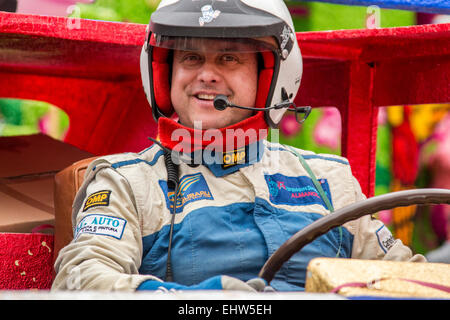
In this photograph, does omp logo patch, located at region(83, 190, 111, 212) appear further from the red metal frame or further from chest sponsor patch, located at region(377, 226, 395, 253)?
chest sponsor patch, located at region(377, 226, 395, 253)

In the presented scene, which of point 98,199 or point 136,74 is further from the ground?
point 136,74

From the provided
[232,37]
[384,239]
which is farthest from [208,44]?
[384,239]

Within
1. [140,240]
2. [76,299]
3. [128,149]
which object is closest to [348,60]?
[128,149]

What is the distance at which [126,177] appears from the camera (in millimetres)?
1571

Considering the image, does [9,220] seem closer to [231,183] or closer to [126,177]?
[126,177]

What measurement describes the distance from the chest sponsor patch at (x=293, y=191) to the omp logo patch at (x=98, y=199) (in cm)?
42

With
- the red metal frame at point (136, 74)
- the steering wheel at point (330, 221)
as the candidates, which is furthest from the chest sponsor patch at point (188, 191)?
the red metal frame at point (136, 74)

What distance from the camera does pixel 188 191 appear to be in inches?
63.1

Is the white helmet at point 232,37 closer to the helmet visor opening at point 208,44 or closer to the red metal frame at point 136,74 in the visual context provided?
the helmet visor opening at point 208,44

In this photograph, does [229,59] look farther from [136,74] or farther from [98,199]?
[136,74]

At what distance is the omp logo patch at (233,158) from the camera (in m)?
1.67

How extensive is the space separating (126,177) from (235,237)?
308 mm

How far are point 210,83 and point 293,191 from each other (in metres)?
0.36

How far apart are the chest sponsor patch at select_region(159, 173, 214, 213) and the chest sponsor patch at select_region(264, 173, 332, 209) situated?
0.56 ft
